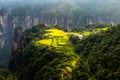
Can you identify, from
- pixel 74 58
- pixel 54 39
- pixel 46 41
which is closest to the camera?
pixel 74 58

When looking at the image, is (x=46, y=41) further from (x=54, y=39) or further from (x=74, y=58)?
(x=74, y=58)

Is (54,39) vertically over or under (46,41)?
over

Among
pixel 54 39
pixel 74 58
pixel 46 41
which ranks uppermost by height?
pixel 54 39

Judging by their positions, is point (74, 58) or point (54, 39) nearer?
point (74, 58)

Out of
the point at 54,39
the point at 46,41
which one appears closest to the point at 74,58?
the point at 46,41

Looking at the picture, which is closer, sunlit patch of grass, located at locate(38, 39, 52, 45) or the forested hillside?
the forested hillside

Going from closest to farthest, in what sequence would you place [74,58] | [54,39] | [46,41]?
[74,58], [46,41], [54,39]

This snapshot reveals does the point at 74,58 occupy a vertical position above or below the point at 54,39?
below

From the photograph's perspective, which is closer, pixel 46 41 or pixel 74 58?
pixel 74 58
